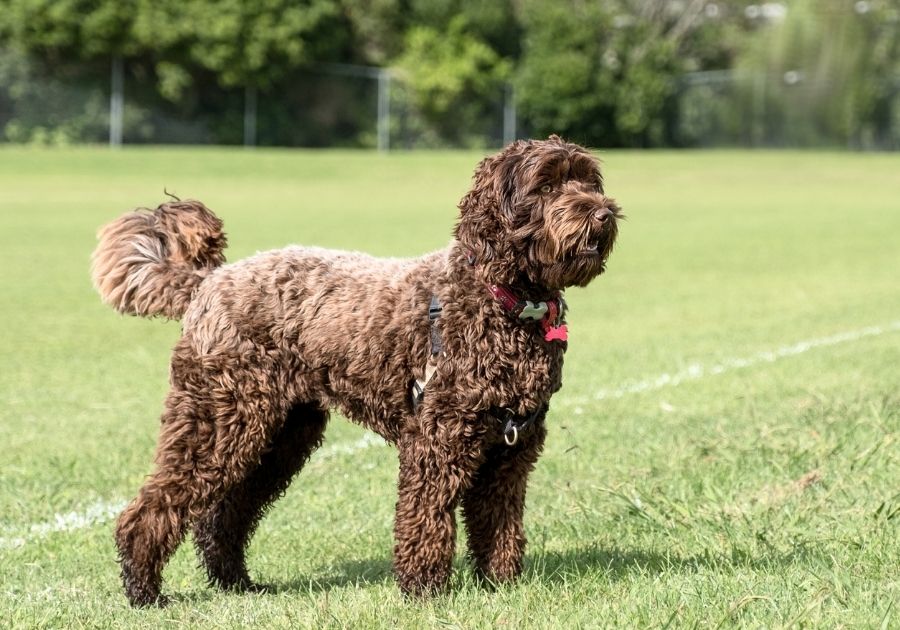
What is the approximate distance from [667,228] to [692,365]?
1565 cm

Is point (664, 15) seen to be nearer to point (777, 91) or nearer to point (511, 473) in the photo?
point (777, 91)

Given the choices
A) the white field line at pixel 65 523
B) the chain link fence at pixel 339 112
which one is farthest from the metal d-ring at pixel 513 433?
the chain link fence at pixel 339 112

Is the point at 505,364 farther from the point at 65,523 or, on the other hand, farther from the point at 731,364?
the point at 731,364

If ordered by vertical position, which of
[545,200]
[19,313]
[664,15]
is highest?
[664,15]

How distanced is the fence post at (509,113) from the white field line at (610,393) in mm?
37236

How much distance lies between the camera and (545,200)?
4.98 meters

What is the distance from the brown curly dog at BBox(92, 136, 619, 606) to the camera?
5043 millimetres

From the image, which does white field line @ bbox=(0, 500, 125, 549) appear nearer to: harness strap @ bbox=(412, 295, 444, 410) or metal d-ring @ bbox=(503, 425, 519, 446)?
harness strap @ bbox=(412, 295, 444, 410)

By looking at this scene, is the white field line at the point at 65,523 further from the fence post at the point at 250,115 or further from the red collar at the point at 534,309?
the fence post at the point at 250,115

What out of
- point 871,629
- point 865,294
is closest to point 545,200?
point 871,629

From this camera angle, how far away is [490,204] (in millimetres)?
5059

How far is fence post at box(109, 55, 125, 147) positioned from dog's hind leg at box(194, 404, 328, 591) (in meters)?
39.2

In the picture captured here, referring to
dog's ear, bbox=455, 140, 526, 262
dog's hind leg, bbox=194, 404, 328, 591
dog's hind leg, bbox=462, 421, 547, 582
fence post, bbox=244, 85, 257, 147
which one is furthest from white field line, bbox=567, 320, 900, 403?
fence post, bbox=244, 85, 257, 147

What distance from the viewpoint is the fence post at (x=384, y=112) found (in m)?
48.8
